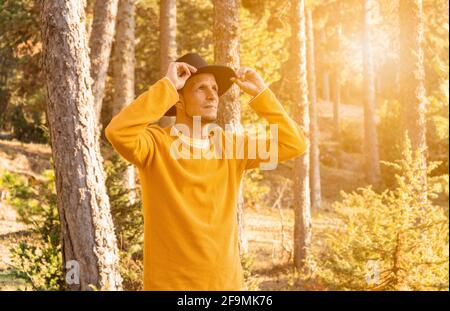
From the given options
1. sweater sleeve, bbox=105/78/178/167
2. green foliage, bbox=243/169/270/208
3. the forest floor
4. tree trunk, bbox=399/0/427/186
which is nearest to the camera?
sweater sleeve, bbox=105/78/178/167

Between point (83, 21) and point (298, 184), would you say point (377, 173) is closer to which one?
point (298, 184)

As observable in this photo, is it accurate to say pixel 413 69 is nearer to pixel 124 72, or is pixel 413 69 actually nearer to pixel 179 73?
pixel 124 72

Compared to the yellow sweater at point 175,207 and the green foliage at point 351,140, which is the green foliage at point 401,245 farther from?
the green foliage at point 351,140

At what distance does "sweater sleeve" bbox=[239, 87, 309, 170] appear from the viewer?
3322 mm

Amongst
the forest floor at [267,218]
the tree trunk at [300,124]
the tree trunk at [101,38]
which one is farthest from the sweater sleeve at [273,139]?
the tree trunk at [300,124]

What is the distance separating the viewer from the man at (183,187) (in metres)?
2.98

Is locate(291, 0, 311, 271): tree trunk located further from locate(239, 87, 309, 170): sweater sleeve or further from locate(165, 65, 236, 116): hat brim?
locate(239, 87, 309, 170): sweater sleeve

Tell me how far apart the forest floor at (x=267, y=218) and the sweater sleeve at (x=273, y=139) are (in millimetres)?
4212

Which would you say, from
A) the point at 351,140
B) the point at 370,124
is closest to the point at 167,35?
the point at 370,124

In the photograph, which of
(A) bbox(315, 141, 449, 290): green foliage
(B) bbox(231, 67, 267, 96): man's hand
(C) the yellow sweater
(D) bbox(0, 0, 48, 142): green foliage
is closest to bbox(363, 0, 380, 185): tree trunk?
(D) bbox(0, 0, 48, 142): green foliage

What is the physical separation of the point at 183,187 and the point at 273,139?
667 millimetres

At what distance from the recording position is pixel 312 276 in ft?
38.2

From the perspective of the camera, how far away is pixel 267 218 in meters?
18.0

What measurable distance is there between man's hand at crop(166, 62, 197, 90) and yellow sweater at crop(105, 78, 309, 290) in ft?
0.19
